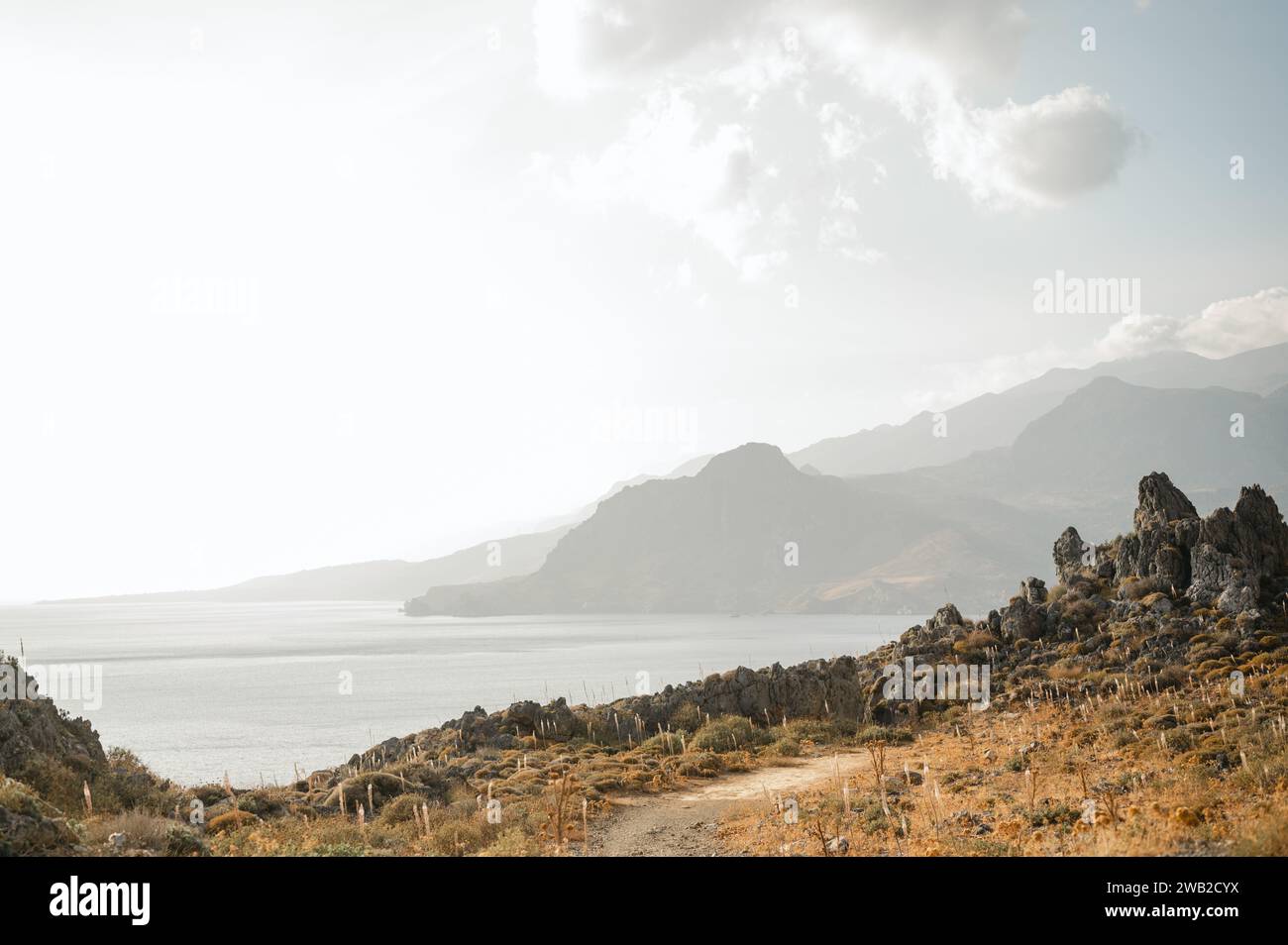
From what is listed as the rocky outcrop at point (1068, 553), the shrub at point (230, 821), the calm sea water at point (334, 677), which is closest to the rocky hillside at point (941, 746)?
the shrub at point (230, 821)

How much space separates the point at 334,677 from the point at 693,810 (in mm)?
93263

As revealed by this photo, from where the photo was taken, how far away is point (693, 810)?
17953mm

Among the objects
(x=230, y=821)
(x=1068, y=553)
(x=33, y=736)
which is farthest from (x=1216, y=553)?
(x=33, y=736)

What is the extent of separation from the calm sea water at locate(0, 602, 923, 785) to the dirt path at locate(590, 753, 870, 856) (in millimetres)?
29387

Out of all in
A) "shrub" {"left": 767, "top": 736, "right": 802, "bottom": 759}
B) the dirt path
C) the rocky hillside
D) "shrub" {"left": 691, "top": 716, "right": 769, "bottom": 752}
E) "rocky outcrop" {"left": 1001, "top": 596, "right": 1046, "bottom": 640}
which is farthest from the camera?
"rocky outcrop" {"left": 1001, "top": 596, "right": 1046, "bottom": 640}

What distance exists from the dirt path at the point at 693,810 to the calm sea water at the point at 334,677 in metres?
29.4

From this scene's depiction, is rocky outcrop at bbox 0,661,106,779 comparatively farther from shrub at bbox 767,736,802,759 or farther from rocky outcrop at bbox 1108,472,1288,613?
rocky outcrop at bbox 1108,472,1288,613

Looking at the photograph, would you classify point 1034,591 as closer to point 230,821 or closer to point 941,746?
point 941,746

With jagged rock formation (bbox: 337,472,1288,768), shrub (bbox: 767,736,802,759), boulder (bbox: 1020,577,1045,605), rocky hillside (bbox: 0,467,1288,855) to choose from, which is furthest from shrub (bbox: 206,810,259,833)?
boulder (bbox: 1020,577,1045,605)

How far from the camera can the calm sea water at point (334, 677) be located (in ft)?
180

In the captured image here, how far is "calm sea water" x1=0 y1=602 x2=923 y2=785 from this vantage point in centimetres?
5481

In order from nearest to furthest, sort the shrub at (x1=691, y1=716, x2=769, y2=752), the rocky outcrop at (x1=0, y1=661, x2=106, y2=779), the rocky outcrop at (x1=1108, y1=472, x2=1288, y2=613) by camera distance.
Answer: the rocky outcrop at (x1=0, y1=661, x2=106, y2=779) < the shrub at (x1=691, y1=716, x2=769, y2=752) < the rocky outcrop at (x1=1108, y1=472, x2=1288, y2=613)
